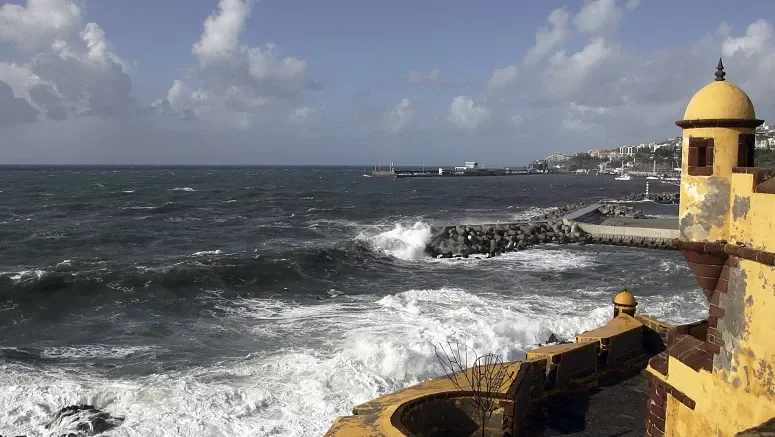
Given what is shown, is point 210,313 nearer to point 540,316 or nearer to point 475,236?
point 540,316

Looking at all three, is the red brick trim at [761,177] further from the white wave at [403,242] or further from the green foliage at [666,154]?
the green foliage at [666,154]

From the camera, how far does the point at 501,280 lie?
24.8m

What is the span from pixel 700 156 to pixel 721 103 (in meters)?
0.57

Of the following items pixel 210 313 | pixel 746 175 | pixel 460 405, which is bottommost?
pixel 210 313

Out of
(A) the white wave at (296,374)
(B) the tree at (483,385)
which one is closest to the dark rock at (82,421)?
(A) the white wave at (296,374)

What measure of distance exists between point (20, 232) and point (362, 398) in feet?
121

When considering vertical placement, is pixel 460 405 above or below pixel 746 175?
below

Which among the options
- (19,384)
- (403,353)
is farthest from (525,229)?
(19,384)

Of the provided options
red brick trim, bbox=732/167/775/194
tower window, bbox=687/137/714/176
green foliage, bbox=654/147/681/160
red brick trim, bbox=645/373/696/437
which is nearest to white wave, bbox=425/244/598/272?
red brick trim, bbox=645/373/696/437

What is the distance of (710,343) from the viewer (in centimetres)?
621

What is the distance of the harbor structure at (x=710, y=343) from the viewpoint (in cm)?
559

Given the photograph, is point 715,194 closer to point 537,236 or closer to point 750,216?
point 750,216

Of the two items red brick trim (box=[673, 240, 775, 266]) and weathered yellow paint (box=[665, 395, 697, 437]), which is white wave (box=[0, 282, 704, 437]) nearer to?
weathered yellow paint (box=[665, 395, 697, 437])

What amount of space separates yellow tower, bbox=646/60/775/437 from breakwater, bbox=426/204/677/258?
25918 millimetres
